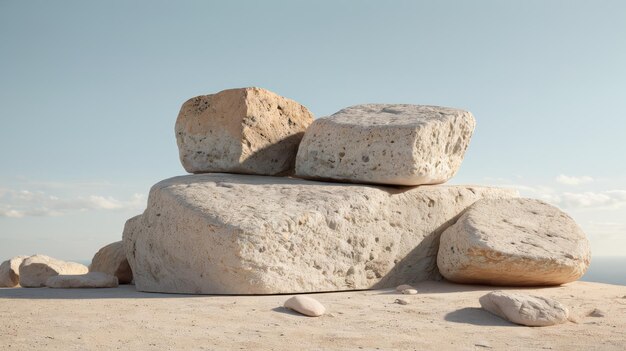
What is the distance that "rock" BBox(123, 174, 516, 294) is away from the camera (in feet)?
21.7

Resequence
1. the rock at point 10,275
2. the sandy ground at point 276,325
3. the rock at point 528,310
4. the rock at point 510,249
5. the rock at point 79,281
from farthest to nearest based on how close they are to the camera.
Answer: the rock at point 10,275
the rock at point 79,281
the rock at point 510,249
the rock at point 528,310
the sandy ground at point 276,325

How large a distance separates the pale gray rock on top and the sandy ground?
1613 millimetres

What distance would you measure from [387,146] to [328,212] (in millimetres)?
1131

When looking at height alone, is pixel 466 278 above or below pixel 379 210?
below

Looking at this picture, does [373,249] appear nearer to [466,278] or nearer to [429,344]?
[466,278]

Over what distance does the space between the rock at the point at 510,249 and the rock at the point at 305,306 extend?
2.26 metres

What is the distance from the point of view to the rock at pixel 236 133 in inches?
323

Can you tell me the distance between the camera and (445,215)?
8141 millimetres

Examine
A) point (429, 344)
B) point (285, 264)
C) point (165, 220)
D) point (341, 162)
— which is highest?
point (341, 162)

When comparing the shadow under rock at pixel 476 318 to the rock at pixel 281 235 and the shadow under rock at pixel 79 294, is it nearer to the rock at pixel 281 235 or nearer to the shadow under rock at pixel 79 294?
the rock at pixel 281 235

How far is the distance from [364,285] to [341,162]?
1.46m

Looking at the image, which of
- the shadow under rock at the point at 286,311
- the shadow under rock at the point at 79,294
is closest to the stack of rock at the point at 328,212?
the shadow under rock at the point at 79,294

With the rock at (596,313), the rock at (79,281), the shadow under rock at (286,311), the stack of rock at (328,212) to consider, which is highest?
the stack of rock at (328,212)

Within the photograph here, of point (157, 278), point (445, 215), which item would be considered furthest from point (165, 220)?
point (445, 215)
